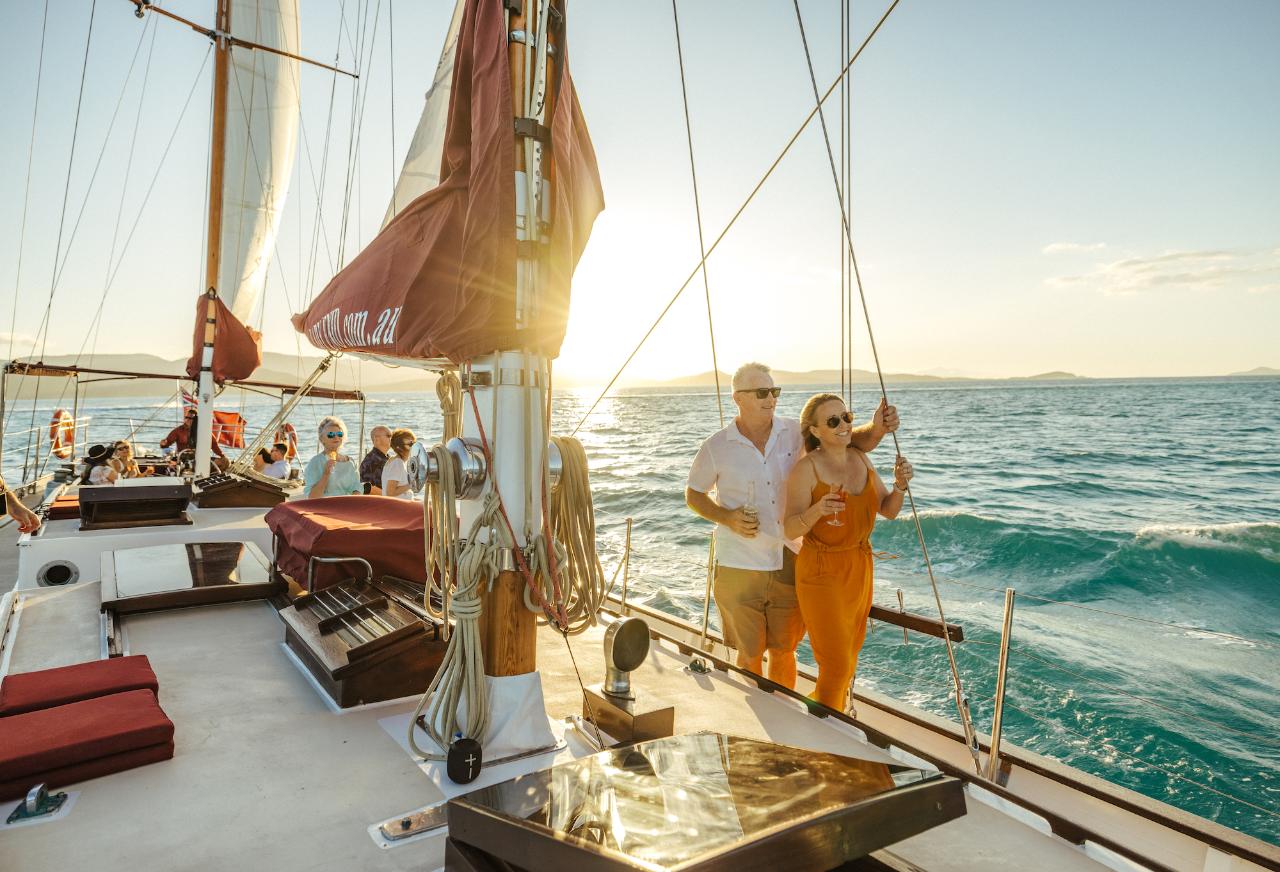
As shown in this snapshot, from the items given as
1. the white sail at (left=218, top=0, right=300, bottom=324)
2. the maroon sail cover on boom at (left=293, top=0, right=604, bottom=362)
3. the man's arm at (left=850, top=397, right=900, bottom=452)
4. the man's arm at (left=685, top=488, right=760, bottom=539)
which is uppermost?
the white sail at (left=218, top=0, right=300, bottom=324)

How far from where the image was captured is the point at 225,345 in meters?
7.84

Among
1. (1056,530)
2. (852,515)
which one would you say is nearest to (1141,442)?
(1056,530)

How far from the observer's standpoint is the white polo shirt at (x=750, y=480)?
343 cm

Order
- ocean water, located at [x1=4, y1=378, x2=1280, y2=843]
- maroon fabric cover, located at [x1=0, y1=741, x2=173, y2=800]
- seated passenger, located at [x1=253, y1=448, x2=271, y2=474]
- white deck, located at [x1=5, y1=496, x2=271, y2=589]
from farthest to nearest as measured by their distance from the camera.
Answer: seated passenger, located at [x1=253, y1=448, x2=271, y2=474]
ocean water, located at [x1=4, y1=378, x2=1280, y2=843]
white deck, located at [x1=5, y1=496, x2=271, y2=589]
maroon fabric cover, located at [x1=0, y1=741, x2=173, y2=800]

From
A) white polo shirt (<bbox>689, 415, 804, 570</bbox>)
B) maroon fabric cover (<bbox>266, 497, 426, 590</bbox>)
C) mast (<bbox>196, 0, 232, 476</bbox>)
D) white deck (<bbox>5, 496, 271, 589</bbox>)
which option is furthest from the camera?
mast (<bbox>196, 0, 232, 476</bbox>)

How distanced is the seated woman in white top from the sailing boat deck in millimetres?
2148

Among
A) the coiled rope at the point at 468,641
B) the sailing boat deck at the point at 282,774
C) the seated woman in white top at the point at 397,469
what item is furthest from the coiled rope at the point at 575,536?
the seated woman in white top at the point at 397,469

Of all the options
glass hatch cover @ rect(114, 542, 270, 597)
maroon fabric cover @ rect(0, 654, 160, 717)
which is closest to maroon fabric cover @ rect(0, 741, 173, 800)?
maroon fabric cover @ rect(0, 654, 160, 717)

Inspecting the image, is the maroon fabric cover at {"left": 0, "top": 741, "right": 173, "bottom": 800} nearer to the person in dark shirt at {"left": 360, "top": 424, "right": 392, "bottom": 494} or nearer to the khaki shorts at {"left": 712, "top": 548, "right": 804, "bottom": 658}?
the khaki shorts at {"left": 712, "top": 548, "right": 804, "bottom": 658}

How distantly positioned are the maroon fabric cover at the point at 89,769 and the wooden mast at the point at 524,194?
0.97 meters

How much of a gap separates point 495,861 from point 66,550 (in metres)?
4.77

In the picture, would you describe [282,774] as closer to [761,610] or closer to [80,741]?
[80,741]

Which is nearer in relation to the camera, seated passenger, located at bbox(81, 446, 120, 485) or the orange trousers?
the orange trousers

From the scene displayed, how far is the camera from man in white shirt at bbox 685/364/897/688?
343 cm
